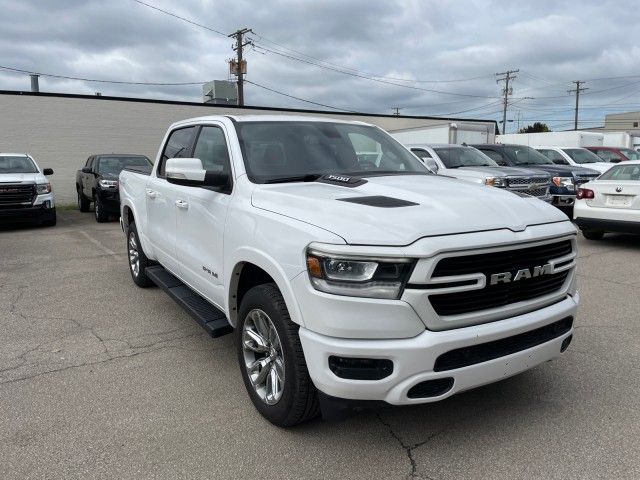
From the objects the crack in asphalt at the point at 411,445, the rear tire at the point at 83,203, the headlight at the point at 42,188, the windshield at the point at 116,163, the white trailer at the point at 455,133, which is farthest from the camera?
the white trailer at the point at 455,133

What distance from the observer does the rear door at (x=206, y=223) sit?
146 inches

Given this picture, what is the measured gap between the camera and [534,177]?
10.9 m

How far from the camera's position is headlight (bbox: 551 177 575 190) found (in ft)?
40.0

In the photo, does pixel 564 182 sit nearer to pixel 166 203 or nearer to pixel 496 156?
pixel 496 156

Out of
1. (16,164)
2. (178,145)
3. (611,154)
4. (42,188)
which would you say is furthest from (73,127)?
(611,154)

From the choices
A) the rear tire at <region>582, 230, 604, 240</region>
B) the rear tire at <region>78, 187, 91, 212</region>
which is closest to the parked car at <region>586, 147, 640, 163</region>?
the rear tire at <region>582, 230, 604, 240</region>

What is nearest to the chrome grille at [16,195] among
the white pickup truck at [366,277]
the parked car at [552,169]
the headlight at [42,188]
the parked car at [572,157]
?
the headlight at [42,188]

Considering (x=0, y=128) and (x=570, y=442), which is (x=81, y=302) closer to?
(x=570, y=442)

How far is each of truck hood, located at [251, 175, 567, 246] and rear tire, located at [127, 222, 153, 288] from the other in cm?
317

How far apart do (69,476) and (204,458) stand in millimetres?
687

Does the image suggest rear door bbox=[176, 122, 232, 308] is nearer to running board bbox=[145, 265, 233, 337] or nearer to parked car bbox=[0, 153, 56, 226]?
running board bbox=[145, 265, 233, 337]

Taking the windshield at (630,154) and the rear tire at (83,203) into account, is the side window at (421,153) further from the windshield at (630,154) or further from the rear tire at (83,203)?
the windshield at (630,154)

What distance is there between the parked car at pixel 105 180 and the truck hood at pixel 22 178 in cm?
153

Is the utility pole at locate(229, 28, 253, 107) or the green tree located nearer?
the utility pole at locate(229, 28, 253, 107)
